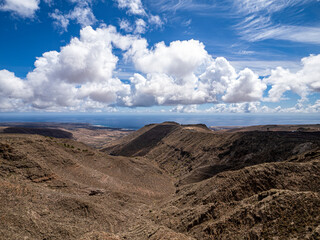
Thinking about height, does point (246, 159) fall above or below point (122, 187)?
above

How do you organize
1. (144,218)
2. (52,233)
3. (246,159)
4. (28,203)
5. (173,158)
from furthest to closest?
(173,158), (246,159), (144,218), (28,203), (52,233)

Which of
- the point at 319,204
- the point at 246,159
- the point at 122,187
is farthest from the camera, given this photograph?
the point at 246,159

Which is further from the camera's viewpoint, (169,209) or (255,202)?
(169,209)

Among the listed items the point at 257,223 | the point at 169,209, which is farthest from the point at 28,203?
the point at 257,223

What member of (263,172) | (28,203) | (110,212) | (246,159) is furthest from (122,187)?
(246,159)

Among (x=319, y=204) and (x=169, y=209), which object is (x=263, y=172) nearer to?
(x=319, y=204)

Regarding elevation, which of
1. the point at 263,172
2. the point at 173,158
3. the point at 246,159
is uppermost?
the point at 263,172
